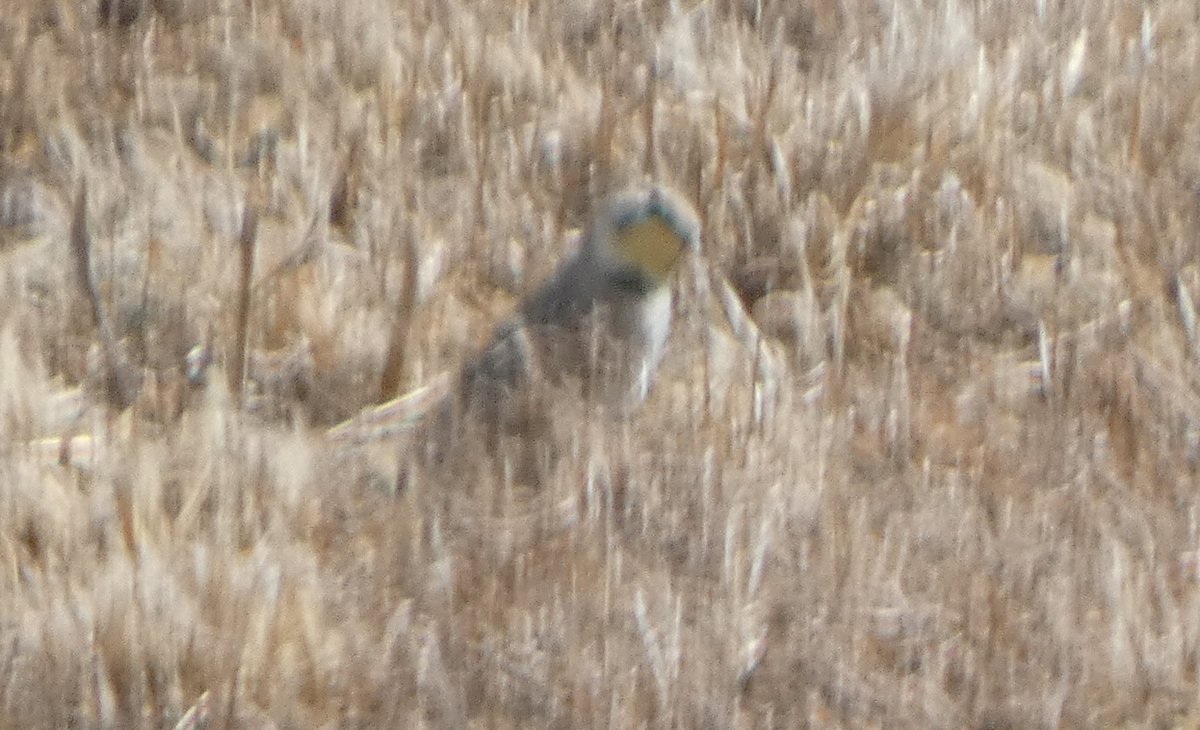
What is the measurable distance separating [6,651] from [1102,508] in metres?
2.13

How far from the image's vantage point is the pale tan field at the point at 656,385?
3873 mm

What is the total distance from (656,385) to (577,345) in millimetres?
209

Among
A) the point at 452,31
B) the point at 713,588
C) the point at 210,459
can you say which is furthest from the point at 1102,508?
the point at 452,31

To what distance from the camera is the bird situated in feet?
15.4

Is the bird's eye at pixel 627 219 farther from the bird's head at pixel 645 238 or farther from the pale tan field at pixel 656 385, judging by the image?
the pale tan field at pixel 656 385

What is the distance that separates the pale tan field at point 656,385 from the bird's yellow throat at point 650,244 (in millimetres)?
→ 122

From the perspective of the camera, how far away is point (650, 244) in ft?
17.5

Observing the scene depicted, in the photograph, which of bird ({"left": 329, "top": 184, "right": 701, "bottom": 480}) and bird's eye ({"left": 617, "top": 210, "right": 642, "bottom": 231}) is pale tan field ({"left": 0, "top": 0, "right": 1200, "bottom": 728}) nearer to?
bird ({"left": 329, "top": 184, "right": 701, "bottom": 480})

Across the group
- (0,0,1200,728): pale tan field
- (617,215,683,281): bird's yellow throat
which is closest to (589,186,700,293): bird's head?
(617,215,683,281): bird's yellow throat

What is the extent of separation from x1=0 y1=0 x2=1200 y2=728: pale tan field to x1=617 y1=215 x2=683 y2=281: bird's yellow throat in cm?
12

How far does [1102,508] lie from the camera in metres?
4.41

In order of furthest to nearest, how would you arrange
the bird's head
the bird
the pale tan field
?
1. the bird's head
2. the bird
3. the pale tan field

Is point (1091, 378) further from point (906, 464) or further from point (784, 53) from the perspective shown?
point (784, 53)

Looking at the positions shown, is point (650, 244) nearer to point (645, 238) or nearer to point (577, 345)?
point (645, 238)
